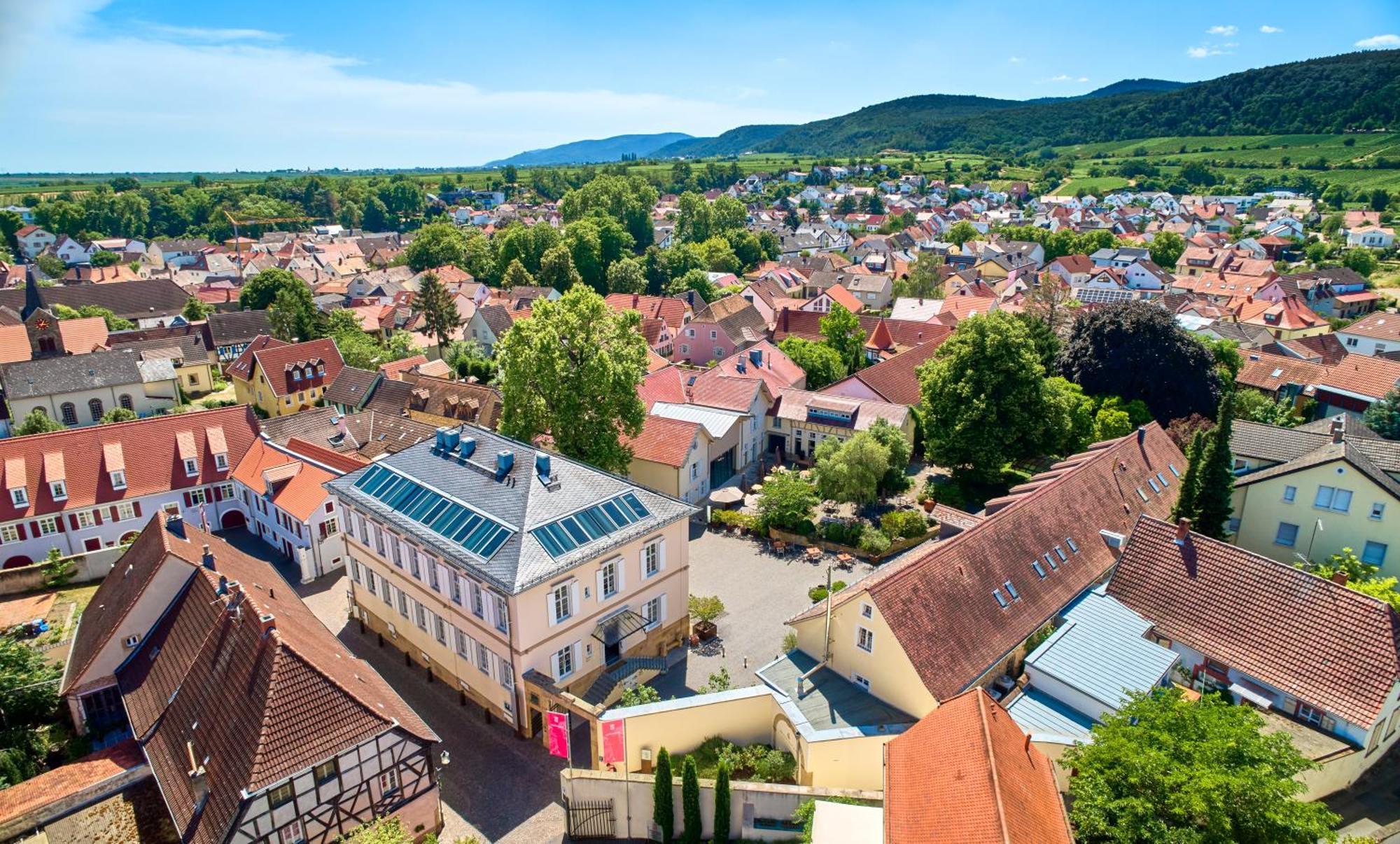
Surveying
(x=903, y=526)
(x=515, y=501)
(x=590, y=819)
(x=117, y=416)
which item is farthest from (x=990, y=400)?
(x=117, y=416)

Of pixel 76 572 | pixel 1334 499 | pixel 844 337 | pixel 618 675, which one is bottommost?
pixel 76 572

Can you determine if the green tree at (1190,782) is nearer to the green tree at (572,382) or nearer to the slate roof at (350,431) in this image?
the green tree at (572,382)

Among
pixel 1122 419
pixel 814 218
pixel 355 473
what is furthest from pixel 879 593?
pixel 814 218

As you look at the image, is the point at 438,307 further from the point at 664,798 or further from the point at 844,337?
the point at 664,798

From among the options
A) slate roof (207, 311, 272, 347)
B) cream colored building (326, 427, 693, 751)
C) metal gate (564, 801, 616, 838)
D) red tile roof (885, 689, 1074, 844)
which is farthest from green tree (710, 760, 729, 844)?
slate roof (207, 311, 272, 347)

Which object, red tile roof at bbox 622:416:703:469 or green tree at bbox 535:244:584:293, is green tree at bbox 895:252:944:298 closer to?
green tree at bbox 535:244:584:293

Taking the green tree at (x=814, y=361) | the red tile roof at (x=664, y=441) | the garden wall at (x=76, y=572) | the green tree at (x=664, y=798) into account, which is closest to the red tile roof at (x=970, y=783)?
the green tree at (x=664, y=798)
